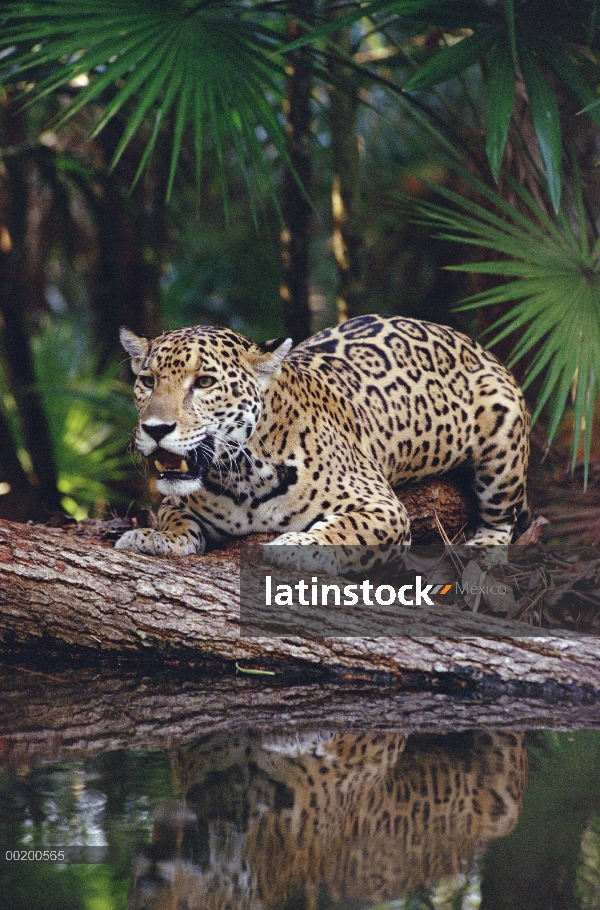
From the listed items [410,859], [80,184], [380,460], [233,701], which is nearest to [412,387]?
[380,460]

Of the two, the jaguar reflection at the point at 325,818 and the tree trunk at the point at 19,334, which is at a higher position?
the tree trunk at the point at 19,334

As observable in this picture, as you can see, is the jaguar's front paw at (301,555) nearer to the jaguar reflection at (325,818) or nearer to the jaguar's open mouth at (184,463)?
the jaguar's open mouth at (184,463)

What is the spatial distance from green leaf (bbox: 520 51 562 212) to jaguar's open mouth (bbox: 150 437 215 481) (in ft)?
7.16

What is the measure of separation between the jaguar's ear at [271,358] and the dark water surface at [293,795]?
61.9 inches

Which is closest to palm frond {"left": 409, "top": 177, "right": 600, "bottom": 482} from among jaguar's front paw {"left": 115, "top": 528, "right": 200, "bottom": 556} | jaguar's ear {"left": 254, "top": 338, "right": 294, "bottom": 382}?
jaguar's ear {"left": 254, "top": 338, "right": 294, "bottom": 382}

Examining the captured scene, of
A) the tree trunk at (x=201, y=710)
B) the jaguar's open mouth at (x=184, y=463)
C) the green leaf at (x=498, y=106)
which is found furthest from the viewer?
the green leaf at (x=498, y=106)

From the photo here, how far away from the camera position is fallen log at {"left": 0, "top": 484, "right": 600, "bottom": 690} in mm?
4766

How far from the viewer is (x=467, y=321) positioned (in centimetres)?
973

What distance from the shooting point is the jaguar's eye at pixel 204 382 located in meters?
5.12

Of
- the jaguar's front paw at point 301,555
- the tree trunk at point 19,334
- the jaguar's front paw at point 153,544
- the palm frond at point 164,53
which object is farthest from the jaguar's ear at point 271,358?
the tree trunk at point 19,334

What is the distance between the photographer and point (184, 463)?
510 centimetres

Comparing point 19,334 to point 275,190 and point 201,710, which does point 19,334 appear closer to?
point 275,190

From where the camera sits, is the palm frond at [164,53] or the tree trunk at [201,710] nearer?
the tree trunk at [201,710]

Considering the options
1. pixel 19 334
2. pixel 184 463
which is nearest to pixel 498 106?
pixel 184 463
